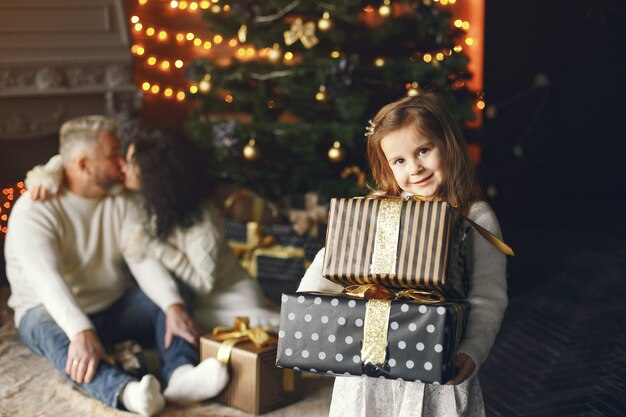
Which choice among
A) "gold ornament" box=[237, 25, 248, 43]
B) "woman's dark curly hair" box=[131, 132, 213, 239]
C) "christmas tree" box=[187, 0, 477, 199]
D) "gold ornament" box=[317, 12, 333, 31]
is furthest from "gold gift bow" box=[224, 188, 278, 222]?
"woman's dark curly hair" box=[131, 132, 213, 239]

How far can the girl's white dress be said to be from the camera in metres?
1.54

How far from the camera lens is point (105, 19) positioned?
4754mm

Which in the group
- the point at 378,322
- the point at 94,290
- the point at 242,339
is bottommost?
the point at 242,339

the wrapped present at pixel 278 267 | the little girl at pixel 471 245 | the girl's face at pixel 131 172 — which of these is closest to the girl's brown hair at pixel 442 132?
the little girl at pixel 471 245

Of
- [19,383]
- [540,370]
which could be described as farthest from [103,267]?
[540,370]

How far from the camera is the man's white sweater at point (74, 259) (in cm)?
276

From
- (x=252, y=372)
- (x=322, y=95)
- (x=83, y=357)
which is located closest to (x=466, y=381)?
(x=252, y=372)

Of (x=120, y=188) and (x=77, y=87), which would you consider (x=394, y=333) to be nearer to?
(x=120, y=188)

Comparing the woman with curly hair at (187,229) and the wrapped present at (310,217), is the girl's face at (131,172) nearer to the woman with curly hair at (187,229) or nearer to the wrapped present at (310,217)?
the woman with curly hair at (187,229)

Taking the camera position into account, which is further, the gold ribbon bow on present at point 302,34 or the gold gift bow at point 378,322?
the gold ribbon bow on present at point 302,34

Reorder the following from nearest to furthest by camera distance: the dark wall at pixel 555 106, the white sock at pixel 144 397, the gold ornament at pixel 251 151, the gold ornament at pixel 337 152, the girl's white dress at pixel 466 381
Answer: the girl's white dress at pixel 466 381 < the white sock at pixel 144 397 < the gold ornament at pixel 337 152 < the gold ornament at pixel 251 151 < the dark wall at pixel 555 106

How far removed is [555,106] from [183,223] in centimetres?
347

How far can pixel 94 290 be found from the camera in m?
3.06

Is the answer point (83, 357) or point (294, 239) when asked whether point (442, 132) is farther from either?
point (294, 239)
